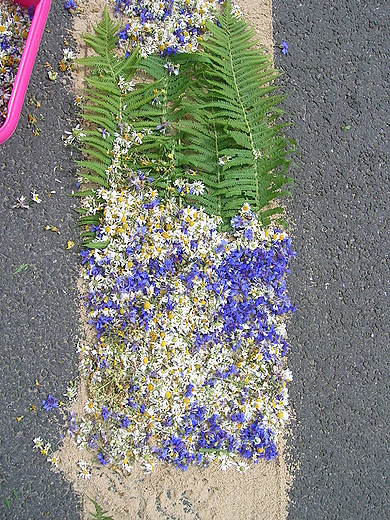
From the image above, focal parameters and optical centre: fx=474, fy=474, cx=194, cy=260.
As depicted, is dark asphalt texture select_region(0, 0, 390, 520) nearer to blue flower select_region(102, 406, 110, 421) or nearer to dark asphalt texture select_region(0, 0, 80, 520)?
dark asphalt texture select_region(0, 0, 80, 520)

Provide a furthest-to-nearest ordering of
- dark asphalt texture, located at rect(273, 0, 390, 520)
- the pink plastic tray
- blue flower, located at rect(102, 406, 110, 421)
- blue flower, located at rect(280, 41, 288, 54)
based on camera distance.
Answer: blue flower, located at rect(280, 41, 288, 54), dark asphalt texture, located at rect(273, 0, 390, 520), blue flower, located at rect(102, 406, 110, 421), the pink plastic tray

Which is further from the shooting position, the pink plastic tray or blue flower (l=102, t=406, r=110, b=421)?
blue flower (l=102, t=406, r=110, b=421)

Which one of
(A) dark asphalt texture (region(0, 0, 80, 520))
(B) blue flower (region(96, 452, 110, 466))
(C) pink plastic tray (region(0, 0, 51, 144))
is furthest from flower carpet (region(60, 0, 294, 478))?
(C) pink plastic tray (region(0, 0, 51, 144))

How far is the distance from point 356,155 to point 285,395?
60.9 inches

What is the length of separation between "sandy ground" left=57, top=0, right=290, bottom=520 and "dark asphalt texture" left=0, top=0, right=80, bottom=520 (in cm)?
10

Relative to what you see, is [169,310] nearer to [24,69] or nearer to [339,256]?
[339,256]

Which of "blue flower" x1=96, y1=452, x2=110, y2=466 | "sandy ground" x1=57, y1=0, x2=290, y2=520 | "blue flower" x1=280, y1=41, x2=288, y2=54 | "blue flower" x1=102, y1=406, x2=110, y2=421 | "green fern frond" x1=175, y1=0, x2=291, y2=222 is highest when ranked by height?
"blue flower" x1=280, y1=41, x2=288, y2=54

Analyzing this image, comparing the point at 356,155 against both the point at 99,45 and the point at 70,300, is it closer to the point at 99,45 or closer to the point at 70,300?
the point at 99,45

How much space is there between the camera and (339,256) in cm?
294

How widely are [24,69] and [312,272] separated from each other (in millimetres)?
1965

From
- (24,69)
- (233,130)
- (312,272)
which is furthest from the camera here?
(312,272)

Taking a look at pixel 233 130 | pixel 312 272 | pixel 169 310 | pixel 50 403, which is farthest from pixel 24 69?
pixel 312 272

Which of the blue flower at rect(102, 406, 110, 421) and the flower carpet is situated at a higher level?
the flower carpet

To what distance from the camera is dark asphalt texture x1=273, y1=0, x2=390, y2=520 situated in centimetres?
283
